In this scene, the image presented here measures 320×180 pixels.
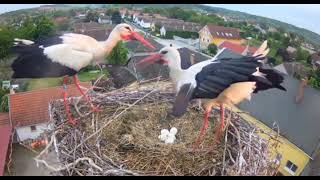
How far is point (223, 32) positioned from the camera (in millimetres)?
2707

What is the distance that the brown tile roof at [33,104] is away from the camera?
2545 millimetres

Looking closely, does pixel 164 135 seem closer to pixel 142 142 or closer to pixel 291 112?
pixel 142 142

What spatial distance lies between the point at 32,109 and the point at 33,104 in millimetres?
37

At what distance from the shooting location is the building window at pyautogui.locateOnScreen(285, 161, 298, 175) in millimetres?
3045

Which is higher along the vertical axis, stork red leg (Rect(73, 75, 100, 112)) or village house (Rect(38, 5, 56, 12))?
village house (Rect(38, 5, 56, 12))

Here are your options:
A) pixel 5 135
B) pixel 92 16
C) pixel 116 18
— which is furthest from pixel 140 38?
pixel 5 135

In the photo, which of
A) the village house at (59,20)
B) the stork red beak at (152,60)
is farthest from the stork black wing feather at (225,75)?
the village house at (59,20)

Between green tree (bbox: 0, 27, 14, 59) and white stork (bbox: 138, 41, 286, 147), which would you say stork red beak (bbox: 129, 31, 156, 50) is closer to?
white stork (bbox: 138, 41, 286, 147)

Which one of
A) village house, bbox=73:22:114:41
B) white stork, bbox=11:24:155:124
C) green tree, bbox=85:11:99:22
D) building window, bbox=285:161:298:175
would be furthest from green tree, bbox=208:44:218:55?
building window, bbox=285:161:298:175

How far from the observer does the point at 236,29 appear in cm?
279

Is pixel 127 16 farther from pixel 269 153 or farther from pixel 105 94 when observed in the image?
pixel 269 153

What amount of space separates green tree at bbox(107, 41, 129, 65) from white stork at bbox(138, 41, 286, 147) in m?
0.15

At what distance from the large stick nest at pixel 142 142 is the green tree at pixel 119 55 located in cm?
32
